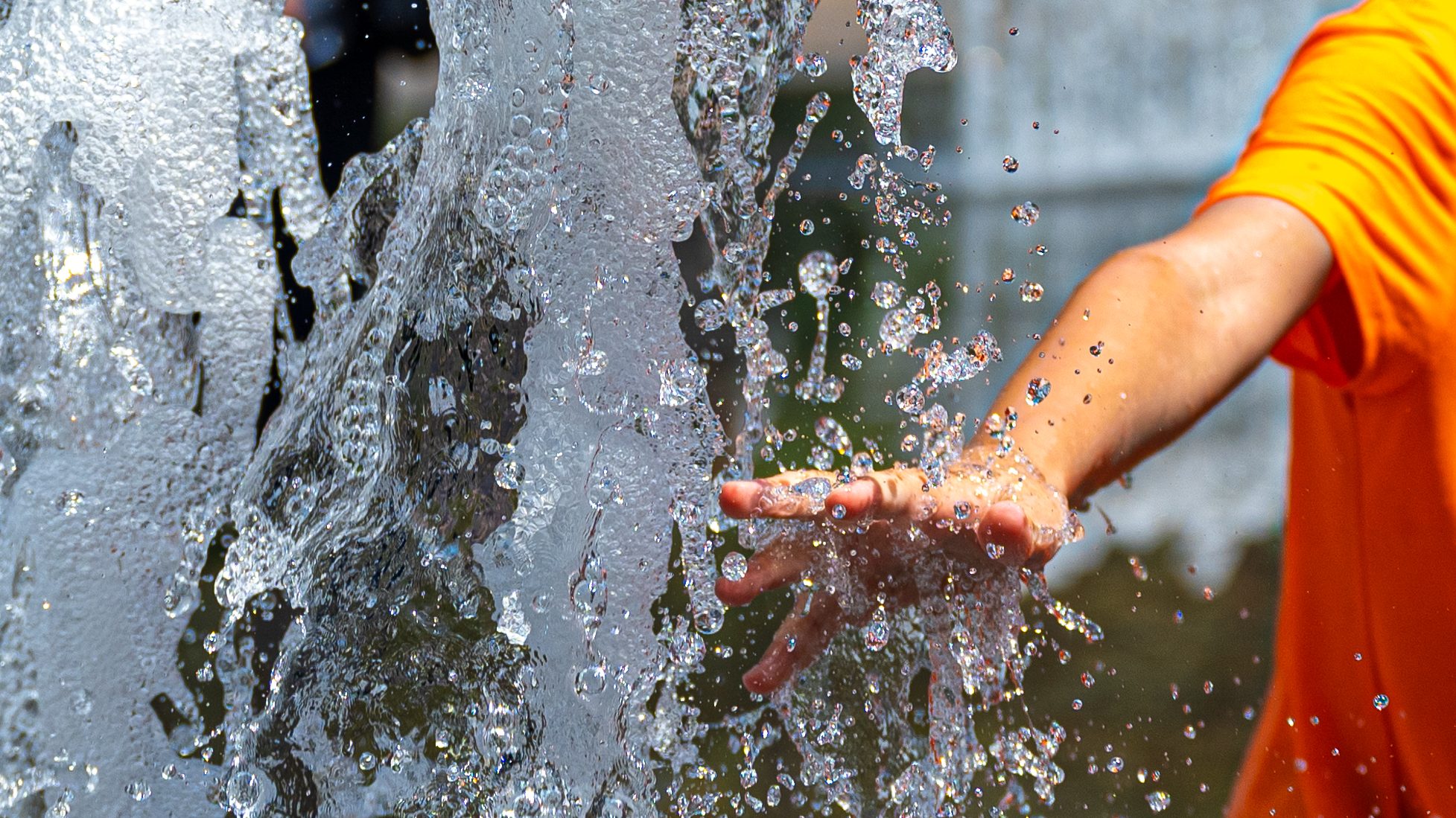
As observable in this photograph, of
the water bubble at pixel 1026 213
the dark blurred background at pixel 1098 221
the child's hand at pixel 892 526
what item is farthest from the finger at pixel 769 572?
the dark blurred background at pixel 1098 221

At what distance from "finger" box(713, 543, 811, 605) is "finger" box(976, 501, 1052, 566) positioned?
0.49 ft

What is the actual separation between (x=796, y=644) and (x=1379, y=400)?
536mm

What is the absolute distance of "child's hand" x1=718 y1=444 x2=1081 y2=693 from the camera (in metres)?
0.97

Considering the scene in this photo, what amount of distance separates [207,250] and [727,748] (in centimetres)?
115

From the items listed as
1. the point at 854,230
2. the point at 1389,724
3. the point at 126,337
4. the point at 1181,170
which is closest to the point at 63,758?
the point at 126,337

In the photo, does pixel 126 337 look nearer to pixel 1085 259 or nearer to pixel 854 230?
pixel 854 230

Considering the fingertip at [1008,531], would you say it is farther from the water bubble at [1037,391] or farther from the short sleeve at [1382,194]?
the short sleeve at [1382,194]

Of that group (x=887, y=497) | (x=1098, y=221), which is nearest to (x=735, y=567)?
(x=887, y=497)

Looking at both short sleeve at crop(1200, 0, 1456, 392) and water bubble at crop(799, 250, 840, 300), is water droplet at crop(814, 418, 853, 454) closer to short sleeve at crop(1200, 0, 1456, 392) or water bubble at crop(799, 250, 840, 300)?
water bubble at crop(799, 250, 840, 300)

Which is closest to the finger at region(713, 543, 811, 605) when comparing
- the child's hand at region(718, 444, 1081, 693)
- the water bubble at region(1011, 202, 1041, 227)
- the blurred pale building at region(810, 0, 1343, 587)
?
the child's hand at region(718, 444, 1081, 693)

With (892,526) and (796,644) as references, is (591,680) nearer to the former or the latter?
(796,644)

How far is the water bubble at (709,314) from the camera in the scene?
1.17 m

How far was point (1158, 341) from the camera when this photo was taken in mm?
1063

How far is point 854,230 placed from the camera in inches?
192
